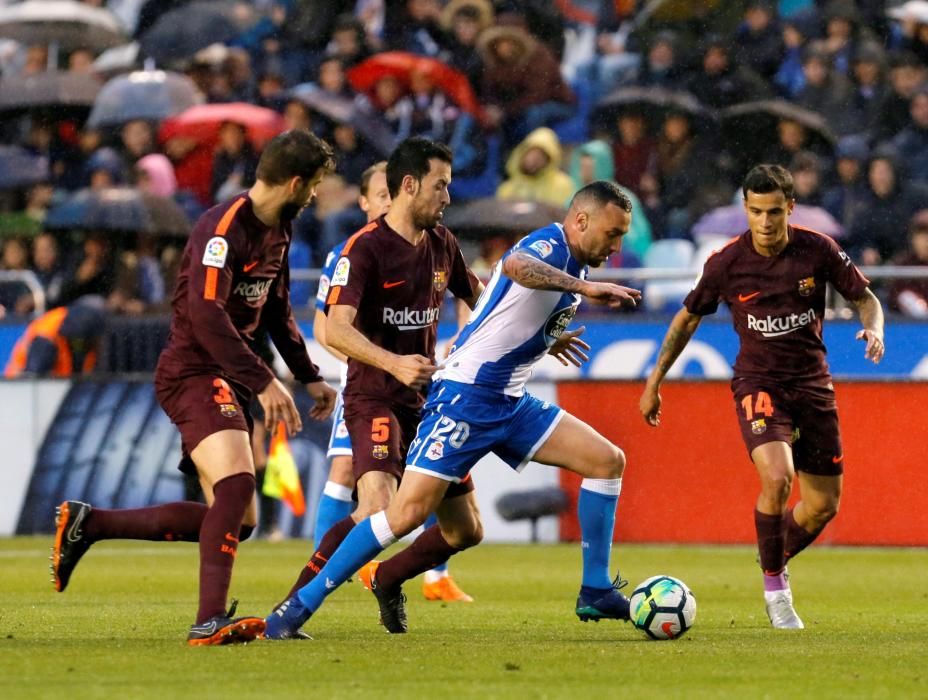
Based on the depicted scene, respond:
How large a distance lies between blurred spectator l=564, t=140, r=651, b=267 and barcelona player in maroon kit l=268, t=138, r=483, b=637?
9.62 m

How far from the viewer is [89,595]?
37.6 ft

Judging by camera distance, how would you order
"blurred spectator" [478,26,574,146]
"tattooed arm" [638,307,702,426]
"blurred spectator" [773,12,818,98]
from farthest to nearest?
1. "blurred spectator" [478,26,574,146]
2. "blurred spectator" [773,12,818,98]
3. "tattooed arm" [638,307,702,426]

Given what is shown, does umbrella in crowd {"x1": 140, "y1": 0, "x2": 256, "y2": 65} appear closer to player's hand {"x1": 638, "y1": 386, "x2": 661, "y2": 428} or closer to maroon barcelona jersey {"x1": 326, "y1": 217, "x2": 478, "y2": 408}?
player's hand {"x1": 638, "y1": 386, "x2": 661, "y2": 428}

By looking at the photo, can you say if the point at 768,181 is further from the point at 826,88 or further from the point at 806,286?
the point at 826,88

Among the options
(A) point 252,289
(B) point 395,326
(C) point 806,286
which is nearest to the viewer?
(A) point 252,289

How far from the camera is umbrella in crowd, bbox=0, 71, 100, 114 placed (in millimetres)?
21656

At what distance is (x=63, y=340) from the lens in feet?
58.5

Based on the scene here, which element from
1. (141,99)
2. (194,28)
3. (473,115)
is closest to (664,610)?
(473,115)

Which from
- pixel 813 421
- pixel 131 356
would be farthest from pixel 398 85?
pixel 813 421

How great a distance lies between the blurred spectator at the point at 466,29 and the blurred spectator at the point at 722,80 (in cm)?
247

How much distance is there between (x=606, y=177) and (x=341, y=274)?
11.0 meters

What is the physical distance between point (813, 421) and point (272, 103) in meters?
12.7

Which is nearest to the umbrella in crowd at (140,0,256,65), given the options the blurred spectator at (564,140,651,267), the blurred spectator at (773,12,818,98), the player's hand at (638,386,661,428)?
the blurred spectator at (564,140,651,267)

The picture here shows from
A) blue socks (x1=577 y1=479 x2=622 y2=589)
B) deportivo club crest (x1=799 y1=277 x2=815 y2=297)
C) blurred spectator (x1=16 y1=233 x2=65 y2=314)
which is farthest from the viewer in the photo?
blurred spectator (x1=16 y1=233 x2=65 y2=314)
